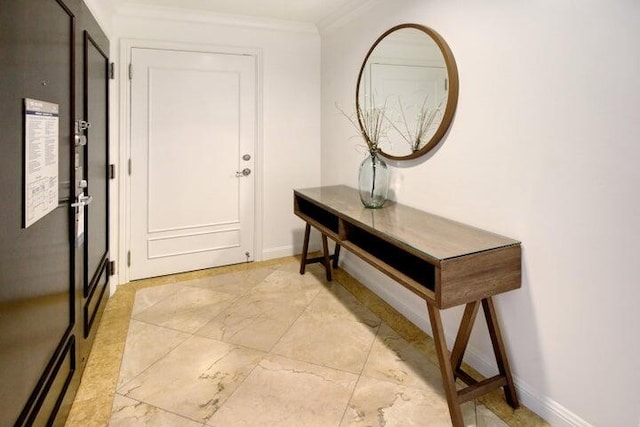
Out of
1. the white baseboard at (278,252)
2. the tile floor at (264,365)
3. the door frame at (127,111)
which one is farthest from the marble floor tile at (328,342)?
the door frame at (127,111)

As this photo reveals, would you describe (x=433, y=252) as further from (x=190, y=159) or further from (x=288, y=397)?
(x=190, y=159)

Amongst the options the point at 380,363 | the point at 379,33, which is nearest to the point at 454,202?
the point at 380,363

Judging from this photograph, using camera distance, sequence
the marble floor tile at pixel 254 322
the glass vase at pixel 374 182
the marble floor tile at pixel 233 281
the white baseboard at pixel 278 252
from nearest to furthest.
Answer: the marble floor tile at pixel 254 322
the glass vase at pixel 374 182
the marble floor tile at pixel 233 281
the white baseboard at pixel 278 252

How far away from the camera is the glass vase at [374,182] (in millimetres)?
2400

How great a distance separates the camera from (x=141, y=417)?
1634 mm

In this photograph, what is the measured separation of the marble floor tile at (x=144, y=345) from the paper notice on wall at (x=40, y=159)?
1002 millimetres

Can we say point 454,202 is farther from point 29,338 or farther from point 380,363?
point 29,338

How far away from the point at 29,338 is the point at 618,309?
6.51 ft

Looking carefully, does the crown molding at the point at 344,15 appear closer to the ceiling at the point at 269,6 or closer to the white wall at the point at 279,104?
the ceiling at the point at 269,6

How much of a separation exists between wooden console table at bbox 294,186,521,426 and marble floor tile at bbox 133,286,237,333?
3.79 feet

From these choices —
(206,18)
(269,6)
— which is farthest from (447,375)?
(206,18)

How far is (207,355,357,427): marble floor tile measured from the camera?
5.33 feet

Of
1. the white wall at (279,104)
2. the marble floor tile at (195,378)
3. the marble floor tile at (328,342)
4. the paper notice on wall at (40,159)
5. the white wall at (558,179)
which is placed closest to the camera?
the paper notice on wall at (40,159)

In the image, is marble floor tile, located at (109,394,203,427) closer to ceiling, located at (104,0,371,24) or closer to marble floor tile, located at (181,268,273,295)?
marble floor tile, located at (181,268,273,295)
